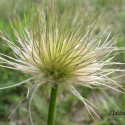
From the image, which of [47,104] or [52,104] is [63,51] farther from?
[47,104]

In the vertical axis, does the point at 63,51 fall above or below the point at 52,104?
above

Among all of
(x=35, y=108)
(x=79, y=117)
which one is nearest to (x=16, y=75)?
(x=35, y=108)

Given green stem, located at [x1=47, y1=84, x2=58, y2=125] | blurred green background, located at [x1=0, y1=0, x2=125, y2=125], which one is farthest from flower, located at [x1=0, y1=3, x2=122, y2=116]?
blurred green background, located at [x1=0, y1=0, x2=125, y2=125]

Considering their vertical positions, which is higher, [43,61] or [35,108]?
[43,61]

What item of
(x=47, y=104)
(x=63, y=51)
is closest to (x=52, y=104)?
(x=63, y=51)

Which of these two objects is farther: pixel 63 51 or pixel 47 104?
pixel 47 104

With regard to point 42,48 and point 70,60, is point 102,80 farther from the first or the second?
point 42,48

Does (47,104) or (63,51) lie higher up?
(63,51)

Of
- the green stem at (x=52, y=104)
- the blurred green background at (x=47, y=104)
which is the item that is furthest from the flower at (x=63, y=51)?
the blurred green background at (x=47, y=104)

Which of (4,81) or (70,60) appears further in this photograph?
(4,81)
